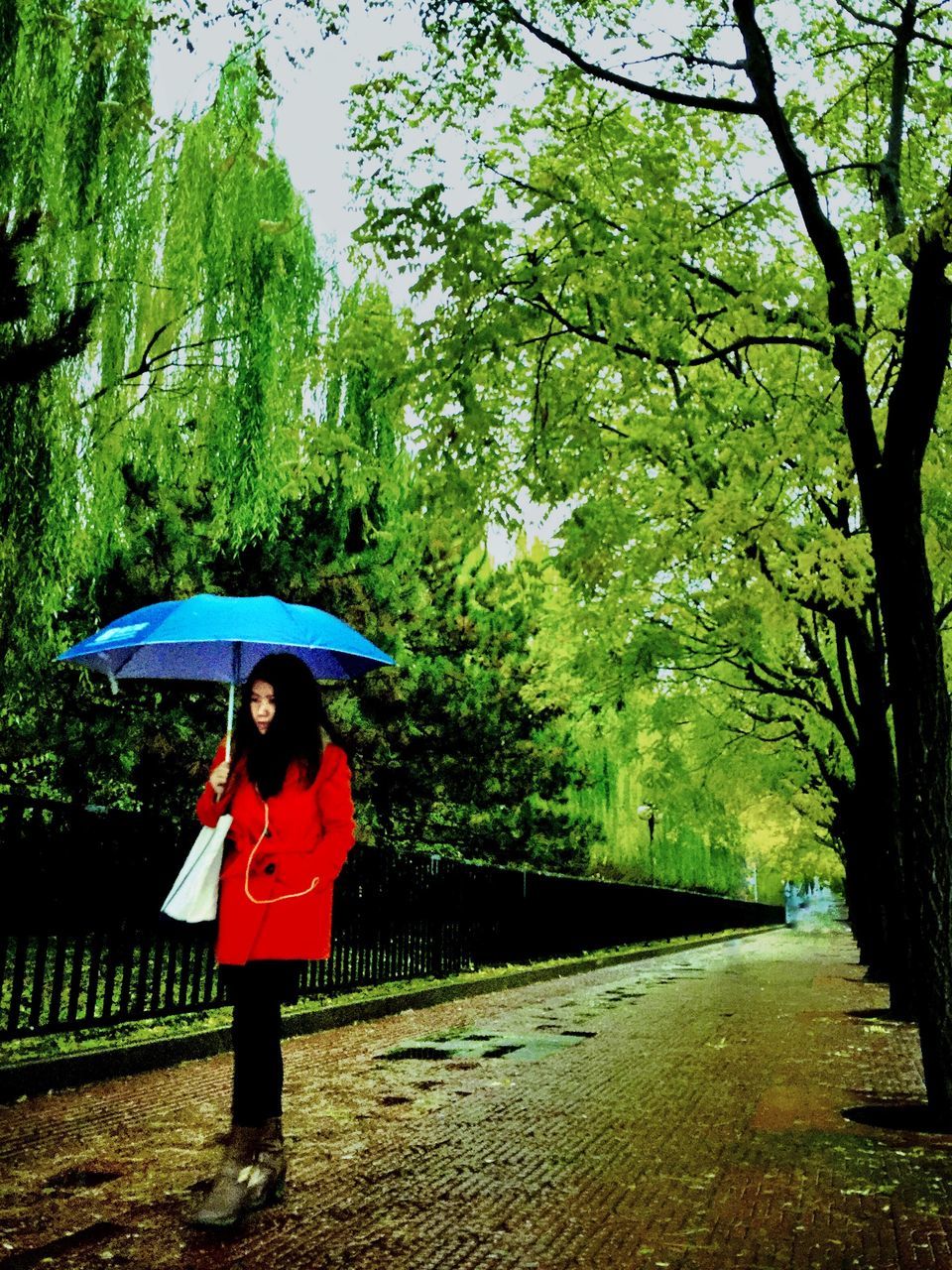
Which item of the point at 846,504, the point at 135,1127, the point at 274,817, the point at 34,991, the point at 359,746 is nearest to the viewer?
the point at 274,817

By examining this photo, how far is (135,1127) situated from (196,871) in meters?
2.17

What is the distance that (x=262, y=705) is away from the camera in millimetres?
4430

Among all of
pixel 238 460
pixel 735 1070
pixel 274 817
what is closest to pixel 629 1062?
pixel 735 1070

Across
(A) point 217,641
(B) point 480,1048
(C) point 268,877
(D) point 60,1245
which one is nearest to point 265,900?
(C) point 268,877

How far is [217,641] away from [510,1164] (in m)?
3.18

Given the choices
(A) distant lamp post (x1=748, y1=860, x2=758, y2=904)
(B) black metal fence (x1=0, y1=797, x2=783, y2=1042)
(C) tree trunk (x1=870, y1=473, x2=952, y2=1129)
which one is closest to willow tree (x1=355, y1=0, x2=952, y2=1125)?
(C) tree trunk (x1=870, y1=473, x2=952, y2=1129)

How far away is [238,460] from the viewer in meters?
12.5

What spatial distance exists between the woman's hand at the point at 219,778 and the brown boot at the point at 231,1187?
120 cm

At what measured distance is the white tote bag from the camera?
14.1ft

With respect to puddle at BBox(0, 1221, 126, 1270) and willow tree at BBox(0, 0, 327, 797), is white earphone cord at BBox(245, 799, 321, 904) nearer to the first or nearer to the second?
puddle at BBox(0, 1221, 126, 1270)

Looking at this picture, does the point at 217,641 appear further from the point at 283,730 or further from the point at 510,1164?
the point at 510,1164

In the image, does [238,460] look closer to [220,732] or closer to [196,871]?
[220,732]

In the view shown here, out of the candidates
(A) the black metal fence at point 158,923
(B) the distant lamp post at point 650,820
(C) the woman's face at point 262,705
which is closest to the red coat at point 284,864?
(C) the woman's face at point 262,705

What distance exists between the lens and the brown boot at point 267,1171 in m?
4.21
